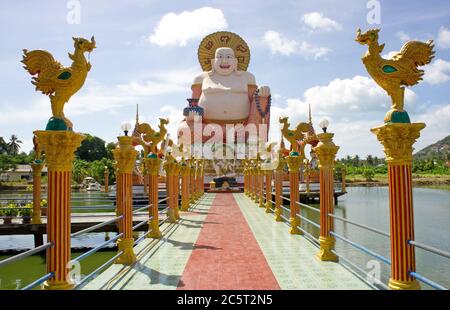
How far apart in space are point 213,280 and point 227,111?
33.0m

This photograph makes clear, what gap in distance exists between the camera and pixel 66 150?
394 centimetres

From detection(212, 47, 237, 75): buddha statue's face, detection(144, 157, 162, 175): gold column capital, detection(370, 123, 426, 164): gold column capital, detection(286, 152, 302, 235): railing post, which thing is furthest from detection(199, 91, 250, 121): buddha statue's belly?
detection(370, 123, 426, 164): gold column capital

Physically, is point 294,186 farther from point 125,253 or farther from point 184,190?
point 184,190

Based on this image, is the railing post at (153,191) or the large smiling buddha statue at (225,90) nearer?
the railing post at (153,191)

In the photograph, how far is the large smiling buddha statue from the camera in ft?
120

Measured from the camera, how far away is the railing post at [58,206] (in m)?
3.82

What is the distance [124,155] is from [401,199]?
4.10 meters

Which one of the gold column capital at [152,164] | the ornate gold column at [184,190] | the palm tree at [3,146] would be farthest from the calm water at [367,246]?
the palm tree at [3,146]

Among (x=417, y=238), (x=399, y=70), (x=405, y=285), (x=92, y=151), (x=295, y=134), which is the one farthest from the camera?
(x=92, y=151)

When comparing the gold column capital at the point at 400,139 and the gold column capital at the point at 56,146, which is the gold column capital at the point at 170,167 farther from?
the gold column capital at the point at 400,139

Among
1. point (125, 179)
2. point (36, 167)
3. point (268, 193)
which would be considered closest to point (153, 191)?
point (125, 179)

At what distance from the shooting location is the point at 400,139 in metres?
3.81

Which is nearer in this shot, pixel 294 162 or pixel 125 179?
pixel 125 179
